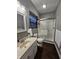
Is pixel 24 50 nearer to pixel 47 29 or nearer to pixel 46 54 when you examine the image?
pixel 46 54

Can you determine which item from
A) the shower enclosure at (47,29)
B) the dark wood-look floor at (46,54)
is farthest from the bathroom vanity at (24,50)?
the shower enclosure at (47,29)

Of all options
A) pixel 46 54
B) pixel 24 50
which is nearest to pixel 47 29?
pixel 46 54

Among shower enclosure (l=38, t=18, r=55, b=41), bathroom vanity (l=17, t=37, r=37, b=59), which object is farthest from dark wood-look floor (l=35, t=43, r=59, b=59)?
shower enclosure (l=38, t=18, r=55, b=41)

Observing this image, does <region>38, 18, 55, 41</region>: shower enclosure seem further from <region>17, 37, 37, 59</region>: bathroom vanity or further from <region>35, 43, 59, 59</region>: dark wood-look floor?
<region>17, 37, 37, 59</region>: bathroom vanity

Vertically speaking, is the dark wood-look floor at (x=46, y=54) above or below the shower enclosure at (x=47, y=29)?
below

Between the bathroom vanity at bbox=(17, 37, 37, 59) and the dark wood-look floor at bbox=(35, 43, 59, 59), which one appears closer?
the bathroom vanity at bbox=(17, 37, 37, 59)

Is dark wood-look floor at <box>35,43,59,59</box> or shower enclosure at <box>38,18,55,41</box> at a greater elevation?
shower enclosure at <box>38,18,55,41</box>

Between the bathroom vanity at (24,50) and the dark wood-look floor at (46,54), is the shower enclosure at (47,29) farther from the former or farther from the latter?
A: the bathroom vanity at (24,50)

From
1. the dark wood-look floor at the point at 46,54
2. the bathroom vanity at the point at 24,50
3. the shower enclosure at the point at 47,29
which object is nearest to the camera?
the bathroom vanity at the point at 24,50

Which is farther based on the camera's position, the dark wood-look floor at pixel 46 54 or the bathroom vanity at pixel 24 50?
the dark wood-look floor at pixel 46 54
